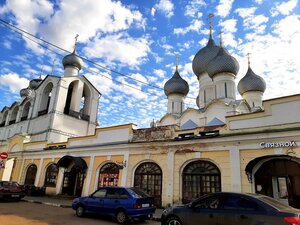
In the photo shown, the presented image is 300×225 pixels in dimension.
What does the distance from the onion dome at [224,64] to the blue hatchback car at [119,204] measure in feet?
63.8

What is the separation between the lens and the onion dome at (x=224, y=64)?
25969 mm

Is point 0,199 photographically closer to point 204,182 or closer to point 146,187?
point 146,187

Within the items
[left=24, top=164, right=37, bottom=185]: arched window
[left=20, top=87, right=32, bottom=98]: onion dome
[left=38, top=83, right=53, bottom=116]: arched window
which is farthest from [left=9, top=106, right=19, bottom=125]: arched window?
[left=24, top=164, right=37, bottom=185]: arched window

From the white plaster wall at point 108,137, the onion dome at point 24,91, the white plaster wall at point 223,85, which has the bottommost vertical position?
the white plaster wall at point 108,137

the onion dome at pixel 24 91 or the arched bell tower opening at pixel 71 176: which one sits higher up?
the onion dome at pixel 24 91

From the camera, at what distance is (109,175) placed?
55.3ft

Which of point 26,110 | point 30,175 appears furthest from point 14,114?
point 30,175

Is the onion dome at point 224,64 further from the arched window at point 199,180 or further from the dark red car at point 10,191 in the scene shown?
the dark red car at point 10,191

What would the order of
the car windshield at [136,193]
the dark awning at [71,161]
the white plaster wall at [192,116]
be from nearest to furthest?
the car windshield at [136,193] → the dark awning at [71,161] → the white plaster wall at [192,116]

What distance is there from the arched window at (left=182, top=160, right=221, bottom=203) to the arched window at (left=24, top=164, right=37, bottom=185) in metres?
16.2

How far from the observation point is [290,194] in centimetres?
1071

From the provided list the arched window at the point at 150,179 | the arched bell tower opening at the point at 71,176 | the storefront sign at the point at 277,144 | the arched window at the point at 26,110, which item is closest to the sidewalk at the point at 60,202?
the arched bell tower opening at the point at 71,176

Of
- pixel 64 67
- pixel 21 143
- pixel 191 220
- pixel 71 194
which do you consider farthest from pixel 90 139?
pixel 64 67

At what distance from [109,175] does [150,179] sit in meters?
3.53
